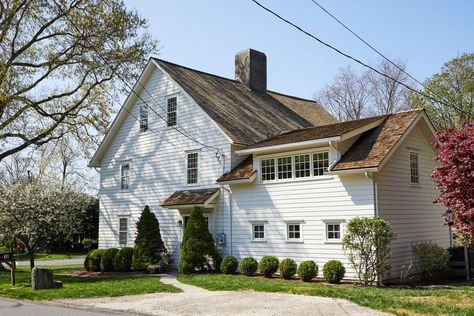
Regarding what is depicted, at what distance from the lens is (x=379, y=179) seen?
60.0ft

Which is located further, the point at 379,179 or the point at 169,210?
the point at 169,210

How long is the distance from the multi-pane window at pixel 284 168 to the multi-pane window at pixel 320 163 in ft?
3.88

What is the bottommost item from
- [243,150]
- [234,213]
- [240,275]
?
[240,275]

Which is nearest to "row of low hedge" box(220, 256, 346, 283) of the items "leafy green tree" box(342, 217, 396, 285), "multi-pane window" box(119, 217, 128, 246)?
"leafy green tree" box(342, 217, 396, 285)

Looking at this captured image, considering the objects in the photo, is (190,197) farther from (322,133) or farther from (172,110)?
(322,133)

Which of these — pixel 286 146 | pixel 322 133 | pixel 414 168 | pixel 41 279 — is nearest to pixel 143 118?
pixel 286 146

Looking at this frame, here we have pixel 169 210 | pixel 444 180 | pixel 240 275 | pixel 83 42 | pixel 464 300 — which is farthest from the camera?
pixel 83 42

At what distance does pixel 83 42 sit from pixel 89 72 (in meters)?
1.94

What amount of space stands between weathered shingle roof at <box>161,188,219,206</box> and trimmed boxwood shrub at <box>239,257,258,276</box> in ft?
10.7

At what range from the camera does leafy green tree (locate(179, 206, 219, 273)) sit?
70.2ft

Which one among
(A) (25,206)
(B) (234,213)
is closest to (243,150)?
(B) (234,213)

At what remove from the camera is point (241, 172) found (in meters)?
21.9

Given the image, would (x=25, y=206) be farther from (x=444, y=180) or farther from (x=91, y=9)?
(x=444, y=180)

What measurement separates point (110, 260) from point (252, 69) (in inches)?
550
